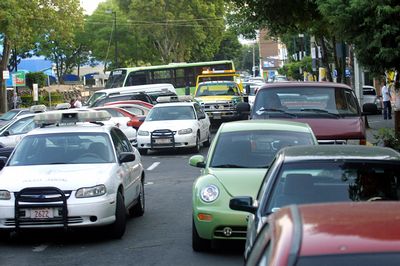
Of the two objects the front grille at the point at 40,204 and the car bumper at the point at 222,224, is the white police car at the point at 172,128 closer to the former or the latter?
the front grille at the point at 40,204

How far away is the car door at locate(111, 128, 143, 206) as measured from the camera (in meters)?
10.4

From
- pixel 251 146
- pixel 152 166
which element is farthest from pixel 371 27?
pixel 152 166

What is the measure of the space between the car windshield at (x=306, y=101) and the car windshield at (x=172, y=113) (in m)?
9.93

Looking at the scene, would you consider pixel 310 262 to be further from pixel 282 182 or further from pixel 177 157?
pixel 177 157

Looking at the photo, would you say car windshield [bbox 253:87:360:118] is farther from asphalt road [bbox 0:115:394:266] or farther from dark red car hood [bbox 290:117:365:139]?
asphalt road [bbox 0:115:394:266]

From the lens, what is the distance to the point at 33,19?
41.2 m

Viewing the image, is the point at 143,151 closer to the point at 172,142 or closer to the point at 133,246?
the point at 172,142

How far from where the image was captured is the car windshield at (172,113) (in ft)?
76.1

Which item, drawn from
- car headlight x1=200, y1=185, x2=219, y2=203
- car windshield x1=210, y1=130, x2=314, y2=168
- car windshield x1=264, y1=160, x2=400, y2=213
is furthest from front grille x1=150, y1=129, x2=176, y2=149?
car windshield x1=264, y1=160, x2=400, y2=213

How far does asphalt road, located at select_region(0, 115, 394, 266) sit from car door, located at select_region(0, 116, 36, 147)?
8776 millimetres

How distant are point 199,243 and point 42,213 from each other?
81.6 inches

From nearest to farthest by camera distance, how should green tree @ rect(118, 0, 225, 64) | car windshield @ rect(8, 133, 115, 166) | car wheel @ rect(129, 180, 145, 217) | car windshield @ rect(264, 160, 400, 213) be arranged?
car windshield @ rect(264, 160, 400, 213) < car windshield @ rect(8, 133, 115, 166) < car wheel @ rect(129, 180, 145, 217) < green tree @ rect(118, 0, 225, 64)

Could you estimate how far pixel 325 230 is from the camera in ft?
10.2

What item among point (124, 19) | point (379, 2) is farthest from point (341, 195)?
point (124, 19)
